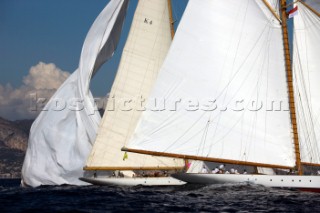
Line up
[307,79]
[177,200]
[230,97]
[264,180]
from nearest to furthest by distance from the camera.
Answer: [177,200]
[264,180]
[230,97]
[307,79]

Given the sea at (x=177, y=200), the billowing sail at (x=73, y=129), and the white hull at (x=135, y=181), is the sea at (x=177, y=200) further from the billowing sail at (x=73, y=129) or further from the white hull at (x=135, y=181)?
the billowing sail at (x=73, y=129)

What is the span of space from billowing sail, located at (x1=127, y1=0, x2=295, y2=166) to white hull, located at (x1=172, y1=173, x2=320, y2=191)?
1.41 metres

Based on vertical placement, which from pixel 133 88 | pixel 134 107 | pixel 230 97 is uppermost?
pixel 133 88

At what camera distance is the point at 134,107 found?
48031mm

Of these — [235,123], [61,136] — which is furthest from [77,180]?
[235,123]

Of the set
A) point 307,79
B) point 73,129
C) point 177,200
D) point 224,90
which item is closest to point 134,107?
point 73,129

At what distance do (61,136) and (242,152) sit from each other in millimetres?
16277

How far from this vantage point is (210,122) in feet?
135

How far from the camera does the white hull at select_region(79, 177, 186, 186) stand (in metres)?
46.8

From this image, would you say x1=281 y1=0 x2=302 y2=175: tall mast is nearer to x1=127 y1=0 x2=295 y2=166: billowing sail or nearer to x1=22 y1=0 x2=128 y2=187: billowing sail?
x1=127 y1=0 x2=295 y2=166: billowing sail

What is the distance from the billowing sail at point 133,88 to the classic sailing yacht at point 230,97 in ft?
23.2

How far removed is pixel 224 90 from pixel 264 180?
675cm

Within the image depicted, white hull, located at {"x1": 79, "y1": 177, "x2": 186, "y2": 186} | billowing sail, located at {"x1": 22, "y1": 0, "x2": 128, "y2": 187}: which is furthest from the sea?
billowing sail, located at {"x1": 22, "y1": 0, "x2": 128, "y2": 187}

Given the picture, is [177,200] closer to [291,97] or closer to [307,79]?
[291,97]
